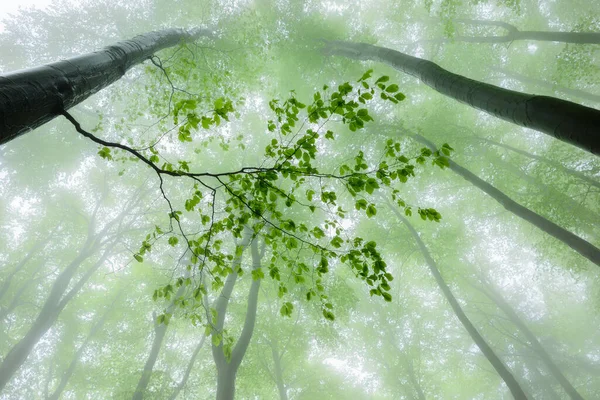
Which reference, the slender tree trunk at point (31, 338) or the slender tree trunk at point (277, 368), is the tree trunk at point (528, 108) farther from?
the slender tree trunk at point (31, 338)

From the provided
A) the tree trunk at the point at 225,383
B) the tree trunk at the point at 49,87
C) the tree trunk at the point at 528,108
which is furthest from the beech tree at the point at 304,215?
the tree trunk at the point at 49,87

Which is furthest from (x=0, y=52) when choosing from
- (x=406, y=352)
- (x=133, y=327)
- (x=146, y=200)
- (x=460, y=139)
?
(x=406, y=352)

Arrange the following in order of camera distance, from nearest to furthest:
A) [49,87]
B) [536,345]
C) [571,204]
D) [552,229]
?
[49,87] < [552,229] < [571,204] < [536,345]

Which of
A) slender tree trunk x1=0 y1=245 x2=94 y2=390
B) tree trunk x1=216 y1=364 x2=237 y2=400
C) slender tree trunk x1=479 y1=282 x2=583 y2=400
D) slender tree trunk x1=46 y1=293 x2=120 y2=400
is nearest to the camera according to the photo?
Result: tree trunk x1=216 y1=364 x2=237 y2=400

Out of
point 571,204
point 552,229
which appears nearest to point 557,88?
point 571,204

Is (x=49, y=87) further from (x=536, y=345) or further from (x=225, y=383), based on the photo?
(x=536, y=345)

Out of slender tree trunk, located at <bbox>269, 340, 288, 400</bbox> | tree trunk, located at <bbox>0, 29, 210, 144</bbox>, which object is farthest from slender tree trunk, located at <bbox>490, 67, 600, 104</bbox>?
slender tree trunk, located at <bbox>269, 340, 288, 400</bbox>

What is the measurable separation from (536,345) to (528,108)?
20680 millimetres

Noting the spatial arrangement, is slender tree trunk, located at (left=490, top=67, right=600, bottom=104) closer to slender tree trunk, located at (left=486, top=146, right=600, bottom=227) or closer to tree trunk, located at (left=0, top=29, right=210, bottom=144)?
slender tree trunk, located at (left=486, top=146, right=600, bottom=227)

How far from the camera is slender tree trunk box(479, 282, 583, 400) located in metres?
15.5

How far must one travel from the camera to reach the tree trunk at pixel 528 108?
2.01m

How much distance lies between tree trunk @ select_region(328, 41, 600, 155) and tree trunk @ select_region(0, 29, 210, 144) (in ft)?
11.0

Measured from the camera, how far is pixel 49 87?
1961 millimetres

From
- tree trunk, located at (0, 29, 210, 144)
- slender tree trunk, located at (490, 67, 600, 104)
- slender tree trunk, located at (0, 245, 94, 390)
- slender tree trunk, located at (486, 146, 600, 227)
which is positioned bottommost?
tree trunk, located at (0, 29, 210, 144)
